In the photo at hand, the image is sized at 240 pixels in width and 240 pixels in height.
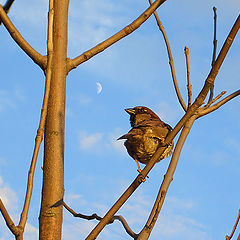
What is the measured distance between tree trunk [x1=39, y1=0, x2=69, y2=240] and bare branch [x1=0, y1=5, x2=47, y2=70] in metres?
0.11

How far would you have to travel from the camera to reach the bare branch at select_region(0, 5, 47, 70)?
3573mm

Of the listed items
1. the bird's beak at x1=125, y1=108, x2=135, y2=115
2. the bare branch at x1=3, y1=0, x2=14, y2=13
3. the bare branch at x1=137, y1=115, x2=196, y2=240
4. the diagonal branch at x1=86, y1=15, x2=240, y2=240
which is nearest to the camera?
the diagonal branch at x1=86, y1=15, x2=240, y2=240

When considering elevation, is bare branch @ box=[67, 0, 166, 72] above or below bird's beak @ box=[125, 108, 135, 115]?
below

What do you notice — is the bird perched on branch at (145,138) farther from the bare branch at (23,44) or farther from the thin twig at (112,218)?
the bare branch at (23,44)

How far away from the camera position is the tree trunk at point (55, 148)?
3.34 metres

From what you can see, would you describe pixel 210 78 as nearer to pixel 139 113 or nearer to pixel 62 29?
pixel 62 29

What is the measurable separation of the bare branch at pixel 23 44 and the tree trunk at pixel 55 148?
0.36 feet

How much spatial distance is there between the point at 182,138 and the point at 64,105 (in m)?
1.08

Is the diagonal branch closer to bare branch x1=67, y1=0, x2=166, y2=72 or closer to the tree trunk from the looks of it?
the tree trunk

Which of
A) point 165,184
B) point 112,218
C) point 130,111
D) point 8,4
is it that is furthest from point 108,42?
point 130,111

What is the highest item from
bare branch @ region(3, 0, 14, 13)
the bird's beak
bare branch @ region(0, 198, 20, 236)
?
the bird's beak

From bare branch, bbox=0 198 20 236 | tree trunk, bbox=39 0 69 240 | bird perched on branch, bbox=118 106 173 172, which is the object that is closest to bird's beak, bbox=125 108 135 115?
bird perched on branch, bbox=118 106 173 172

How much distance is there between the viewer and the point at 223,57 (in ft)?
8.66

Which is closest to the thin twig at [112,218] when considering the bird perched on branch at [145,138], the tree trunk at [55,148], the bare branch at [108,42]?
the tree trunk at [55,148]
